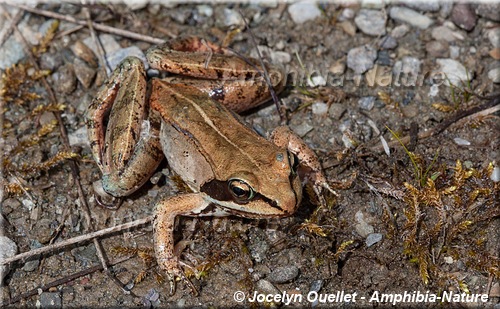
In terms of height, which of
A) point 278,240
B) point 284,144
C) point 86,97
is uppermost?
point 86,97

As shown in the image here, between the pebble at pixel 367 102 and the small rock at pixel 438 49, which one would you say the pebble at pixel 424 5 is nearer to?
the small rock at pixel 438 49

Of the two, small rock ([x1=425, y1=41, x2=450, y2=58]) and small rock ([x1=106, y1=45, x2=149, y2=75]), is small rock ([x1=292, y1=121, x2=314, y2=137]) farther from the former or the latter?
small rock ([x1=106, y1=45, x2=149, y2=75])

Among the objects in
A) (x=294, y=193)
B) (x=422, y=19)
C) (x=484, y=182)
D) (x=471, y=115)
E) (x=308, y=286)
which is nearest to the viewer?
(x=294, y=193)

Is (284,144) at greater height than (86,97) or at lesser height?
lesser

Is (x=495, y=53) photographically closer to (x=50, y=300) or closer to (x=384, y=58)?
(x=384, y=58)

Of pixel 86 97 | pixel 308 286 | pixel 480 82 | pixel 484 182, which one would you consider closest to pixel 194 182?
pixel 308 286

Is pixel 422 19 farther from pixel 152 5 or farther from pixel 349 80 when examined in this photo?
Answer: pixel 152 5
